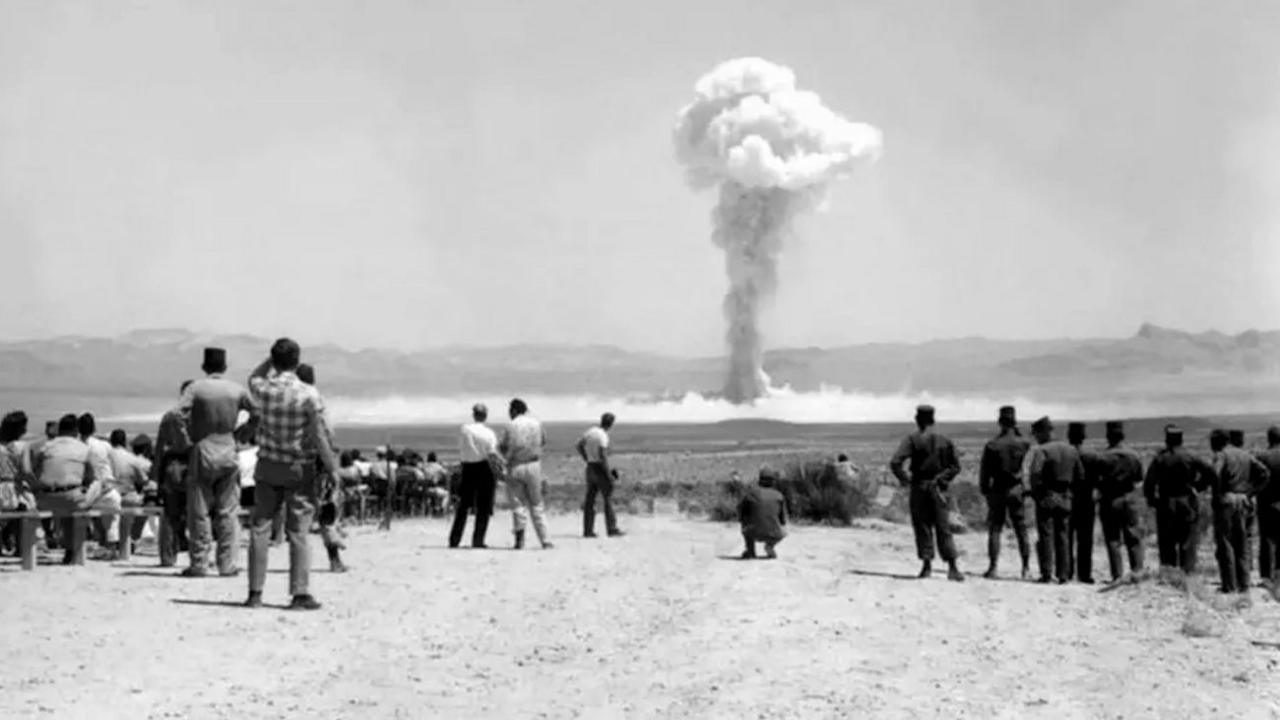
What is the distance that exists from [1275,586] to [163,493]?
11831mm

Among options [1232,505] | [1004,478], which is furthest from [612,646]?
[1232,505]

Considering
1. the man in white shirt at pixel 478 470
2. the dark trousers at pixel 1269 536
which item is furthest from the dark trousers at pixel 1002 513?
the man in white shirt at pixel 478 470

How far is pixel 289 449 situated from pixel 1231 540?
10.4 metres

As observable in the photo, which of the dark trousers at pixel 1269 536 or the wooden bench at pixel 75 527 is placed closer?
the wooden bench at pixel 75 527

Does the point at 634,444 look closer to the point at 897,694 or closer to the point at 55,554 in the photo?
the point at 55,554

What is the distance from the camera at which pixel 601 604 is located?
1466 cm

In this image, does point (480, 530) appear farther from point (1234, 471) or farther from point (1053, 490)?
point (1234, 471)

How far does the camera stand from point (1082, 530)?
18297 mm

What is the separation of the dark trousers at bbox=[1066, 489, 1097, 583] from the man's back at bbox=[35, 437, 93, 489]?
35.9ft

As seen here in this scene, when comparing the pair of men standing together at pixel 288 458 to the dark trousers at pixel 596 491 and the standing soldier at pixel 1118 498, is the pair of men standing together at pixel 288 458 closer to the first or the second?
the dark trousers at pixel 596 491

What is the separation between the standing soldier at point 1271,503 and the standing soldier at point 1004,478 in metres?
2.73

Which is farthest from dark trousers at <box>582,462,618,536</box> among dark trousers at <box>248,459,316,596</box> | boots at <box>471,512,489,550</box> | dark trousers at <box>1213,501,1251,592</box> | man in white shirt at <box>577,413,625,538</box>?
dark trousers at <box>248,459,316,596</box>

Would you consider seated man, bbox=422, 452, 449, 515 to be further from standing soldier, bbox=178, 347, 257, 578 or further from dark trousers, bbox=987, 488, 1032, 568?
standing soldier, bbox=178, 347, 257, 578

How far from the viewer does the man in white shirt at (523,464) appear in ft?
63.5
